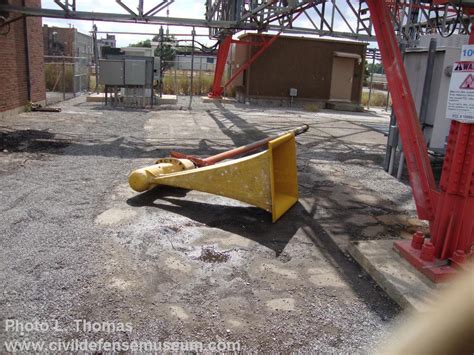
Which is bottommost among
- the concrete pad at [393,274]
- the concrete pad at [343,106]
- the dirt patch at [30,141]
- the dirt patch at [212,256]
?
the dirt patch at [212,256]

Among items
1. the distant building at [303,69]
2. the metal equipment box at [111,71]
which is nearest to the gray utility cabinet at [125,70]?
the metal equipment box at [111,71]

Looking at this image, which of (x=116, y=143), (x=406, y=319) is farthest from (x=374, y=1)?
(x=116, y=143)

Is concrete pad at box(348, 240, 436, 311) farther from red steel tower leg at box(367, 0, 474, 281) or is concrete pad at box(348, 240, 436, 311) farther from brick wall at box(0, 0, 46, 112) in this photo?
brick wall at box(0, 0, 46, 112)

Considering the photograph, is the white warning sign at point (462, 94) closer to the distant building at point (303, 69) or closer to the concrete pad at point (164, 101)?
the concrete pad at point (164, 101)

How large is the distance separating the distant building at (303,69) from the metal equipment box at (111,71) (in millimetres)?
7856

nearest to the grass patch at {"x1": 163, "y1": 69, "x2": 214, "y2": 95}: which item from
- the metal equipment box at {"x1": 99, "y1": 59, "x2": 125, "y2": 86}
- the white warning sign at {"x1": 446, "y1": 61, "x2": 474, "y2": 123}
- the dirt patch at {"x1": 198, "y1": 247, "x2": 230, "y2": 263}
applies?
the metal equipment box at {"x1": 99, "y1": 59, "x2": 125, "y2": 86}

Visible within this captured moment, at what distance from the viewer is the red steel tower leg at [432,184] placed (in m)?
3.64

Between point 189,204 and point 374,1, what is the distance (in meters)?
3.34

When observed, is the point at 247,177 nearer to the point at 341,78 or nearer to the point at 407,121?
the point at 407,121

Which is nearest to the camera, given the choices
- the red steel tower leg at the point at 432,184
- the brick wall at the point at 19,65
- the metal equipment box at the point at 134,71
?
the red steel tower leg at the point at 432,184

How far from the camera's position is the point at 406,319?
3361mm

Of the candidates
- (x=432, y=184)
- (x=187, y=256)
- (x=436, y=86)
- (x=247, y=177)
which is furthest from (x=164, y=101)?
(x=432, y=184)

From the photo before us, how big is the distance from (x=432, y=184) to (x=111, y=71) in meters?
14.5

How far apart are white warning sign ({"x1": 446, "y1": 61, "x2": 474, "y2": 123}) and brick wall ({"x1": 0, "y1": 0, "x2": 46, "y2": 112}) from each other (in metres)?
12.0
